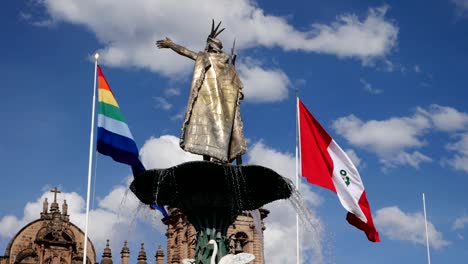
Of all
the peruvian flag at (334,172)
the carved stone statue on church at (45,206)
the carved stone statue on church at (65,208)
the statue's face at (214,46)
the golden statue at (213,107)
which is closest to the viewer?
the golden statue at (213,107)

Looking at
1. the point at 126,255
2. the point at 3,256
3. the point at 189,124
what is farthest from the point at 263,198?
the point at 3,256

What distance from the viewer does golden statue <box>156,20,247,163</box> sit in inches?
624

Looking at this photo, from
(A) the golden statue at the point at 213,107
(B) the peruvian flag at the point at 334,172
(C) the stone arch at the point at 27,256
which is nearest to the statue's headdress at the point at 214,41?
(A) the golden statue at the point at 213,107

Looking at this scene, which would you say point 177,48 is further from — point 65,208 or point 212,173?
point 65,208

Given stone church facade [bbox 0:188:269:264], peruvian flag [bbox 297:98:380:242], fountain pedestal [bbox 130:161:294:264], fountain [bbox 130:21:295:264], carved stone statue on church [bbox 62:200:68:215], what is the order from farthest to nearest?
carved stone statue on church [bbox 62:200:68:215] → stone church facade [bbox 0:188:269:264] → peruvian flag [bbox 297:98:380:242] → fountain [bbox 130:21:295:264] → fountain pedestal [bbox 130:161:294:264]

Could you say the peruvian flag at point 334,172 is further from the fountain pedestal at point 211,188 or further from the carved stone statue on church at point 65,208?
the carved stone statue on church at point 65,208

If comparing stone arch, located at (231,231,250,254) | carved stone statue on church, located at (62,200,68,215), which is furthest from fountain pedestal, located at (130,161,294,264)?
carved stone statue on church, located at (62,200,68,215)

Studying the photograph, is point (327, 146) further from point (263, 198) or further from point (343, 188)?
point (263, 198)

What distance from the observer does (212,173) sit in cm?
1534

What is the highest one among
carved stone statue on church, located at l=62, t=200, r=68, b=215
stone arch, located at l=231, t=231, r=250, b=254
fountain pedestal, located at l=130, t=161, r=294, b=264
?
carved stone statue on church, located at l=62, t=200, r=68, b=215

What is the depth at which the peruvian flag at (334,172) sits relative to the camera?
20.3 m

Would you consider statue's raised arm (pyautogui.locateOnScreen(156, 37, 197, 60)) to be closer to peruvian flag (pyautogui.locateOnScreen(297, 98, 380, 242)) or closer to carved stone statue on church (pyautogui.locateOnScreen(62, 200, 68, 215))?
peruvian flag (pyautogui.locateOnScreen(297, 98, 380, 242))

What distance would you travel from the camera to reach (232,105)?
53.9ft

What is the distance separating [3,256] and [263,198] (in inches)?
1484
